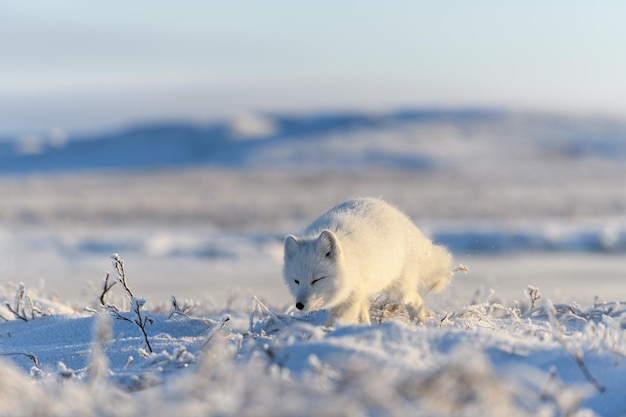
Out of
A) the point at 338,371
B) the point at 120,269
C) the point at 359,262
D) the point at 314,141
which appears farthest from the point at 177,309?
the point at 314,141

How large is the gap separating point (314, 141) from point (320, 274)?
61315 mm

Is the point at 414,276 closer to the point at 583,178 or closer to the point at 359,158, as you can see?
the point at 583,178

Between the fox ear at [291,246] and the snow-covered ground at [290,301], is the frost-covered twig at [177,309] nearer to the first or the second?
the snow-covered ground at [290,301]

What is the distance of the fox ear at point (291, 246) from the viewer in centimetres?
485

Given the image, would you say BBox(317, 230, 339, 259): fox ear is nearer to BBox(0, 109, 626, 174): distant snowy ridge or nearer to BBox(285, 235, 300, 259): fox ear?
BBox(285, 235, 300, 259): fox ear

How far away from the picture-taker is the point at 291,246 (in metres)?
4.89

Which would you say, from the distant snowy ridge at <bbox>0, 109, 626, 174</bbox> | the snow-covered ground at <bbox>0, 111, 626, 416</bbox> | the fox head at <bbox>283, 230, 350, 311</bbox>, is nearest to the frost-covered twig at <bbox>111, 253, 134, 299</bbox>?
the snow-covered ground at <bbox>0, 111, 626, 416</bbox>

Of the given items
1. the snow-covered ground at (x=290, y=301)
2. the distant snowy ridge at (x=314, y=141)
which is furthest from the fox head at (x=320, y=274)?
the distant snowy ridge at (x=314, y=141)

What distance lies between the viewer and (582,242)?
17141 mm

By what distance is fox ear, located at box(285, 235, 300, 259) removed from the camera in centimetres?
485

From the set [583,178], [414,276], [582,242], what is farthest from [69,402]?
[583,178]

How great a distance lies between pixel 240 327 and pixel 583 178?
41465mm

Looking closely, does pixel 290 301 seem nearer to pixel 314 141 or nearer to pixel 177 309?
pixel 177 309

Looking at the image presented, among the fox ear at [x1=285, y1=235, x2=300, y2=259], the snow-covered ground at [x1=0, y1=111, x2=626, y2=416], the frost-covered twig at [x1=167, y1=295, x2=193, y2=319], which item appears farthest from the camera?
the fox ear at [x1=285, y1=235, x2=300, y2=259]
